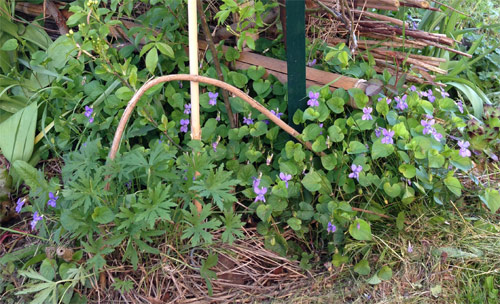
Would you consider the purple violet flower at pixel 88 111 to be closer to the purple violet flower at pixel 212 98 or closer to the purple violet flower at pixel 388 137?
the purple violet flower at pixel 212 98

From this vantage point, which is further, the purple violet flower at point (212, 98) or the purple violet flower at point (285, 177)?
the purple violet flower at point (212, 98)

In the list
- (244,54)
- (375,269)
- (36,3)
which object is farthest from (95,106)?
(375,269)

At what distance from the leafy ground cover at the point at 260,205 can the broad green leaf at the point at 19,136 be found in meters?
0.08

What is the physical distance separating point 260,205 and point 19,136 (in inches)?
43.5

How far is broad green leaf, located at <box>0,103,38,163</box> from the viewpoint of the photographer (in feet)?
6.54

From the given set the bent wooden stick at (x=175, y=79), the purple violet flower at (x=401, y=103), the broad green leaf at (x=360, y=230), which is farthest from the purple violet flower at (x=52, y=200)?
the purple violet flower at (x=401, y=103)

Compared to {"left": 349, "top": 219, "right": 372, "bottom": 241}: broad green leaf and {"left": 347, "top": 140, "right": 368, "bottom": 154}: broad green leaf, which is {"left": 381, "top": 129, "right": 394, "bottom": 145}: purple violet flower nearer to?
{"left": 347, "top": 140, "right": 368, "bottom": 154}: broad green leaf

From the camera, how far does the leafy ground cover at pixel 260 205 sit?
154 centimetres

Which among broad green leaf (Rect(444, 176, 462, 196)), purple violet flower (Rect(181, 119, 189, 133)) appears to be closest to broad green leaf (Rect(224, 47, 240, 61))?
purple violet flower (Rect(181, 119, 189, 133))

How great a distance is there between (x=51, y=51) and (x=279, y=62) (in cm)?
104

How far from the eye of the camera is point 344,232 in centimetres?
168

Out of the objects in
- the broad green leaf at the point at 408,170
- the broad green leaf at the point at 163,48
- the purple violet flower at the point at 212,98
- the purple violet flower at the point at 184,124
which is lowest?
the broad green leaf at the point at 408,170

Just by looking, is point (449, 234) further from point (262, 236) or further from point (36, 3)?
point (36, 3)

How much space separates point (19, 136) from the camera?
201 centimetres
